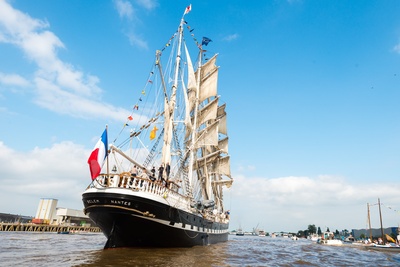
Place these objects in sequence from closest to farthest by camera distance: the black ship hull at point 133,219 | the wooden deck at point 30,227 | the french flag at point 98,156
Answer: the french flag at point 98,156
the black ship hull at point 133,219
the wooden deck at point 30,227

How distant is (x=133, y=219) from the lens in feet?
53.9

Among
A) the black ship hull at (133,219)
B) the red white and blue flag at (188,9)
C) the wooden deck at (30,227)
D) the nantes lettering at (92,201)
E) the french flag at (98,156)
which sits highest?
the red white and blue flag at (188,9)

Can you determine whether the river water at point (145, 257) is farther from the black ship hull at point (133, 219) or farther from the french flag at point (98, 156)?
the french flag at point (98, 156)

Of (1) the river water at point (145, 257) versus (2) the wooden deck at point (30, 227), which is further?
(2) the wooden deck at point (30, 227)

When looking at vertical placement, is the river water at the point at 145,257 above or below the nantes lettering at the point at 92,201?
below

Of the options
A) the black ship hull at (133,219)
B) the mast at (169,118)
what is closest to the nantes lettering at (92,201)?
the black ship hull at (133,219)

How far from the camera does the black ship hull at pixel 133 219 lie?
1602cm

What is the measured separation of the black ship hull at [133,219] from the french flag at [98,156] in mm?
2102

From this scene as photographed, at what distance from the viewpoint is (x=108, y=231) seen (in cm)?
1730

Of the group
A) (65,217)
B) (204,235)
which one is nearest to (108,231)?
(204,235)

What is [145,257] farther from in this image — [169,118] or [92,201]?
[169,118]

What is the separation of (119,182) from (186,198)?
8.12m

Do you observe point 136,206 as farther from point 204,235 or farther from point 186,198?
point 204,235

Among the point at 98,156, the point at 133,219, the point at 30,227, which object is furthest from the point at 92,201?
the point at 30,227
